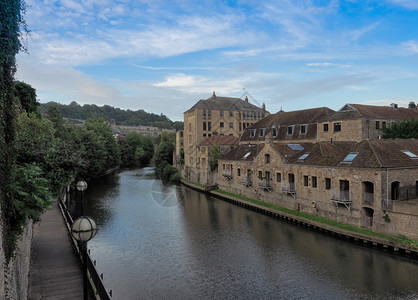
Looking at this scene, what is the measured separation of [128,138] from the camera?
102 m

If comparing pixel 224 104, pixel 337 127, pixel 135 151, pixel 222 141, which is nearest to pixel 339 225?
pixel 337 127

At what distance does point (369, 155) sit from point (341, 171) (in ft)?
7.53

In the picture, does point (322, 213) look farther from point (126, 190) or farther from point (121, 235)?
point (126, 190)

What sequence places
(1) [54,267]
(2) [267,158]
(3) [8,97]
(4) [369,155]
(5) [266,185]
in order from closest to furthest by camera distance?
(3) [8,97] → (1) [54,267] → (4) [369,155] → (5) [266,185] → (2) [267,158]

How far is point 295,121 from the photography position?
141 ft

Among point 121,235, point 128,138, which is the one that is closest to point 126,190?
point 121,235

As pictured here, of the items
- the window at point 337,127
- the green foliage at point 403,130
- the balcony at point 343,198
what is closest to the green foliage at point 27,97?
the balcony at point 343,198

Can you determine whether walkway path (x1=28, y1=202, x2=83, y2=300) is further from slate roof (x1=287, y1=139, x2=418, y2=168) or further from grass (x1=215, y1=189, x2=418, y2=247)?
slate roof (x1=287, y1=139, x2=418, y2=168)

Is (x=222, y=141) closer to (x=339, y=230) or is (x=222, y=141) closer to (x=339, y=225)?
(x=339, y=225)

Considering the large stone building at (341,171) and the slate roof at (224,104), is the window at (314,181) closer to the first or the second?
the large stone building at (341,171)

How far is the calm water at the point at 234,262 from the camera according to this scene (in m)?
15.4

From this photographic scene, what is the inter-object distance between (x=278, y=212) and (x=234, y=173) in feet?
39.5

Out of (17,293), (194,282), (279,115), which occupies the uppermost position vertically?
(279,115)

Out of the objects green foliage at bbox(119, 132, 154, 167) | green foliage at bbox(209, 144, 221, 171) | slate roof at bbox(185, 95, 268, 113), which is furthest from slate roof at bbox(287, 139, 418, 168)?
green foliage at bbox(119, 132, 154, 167)
